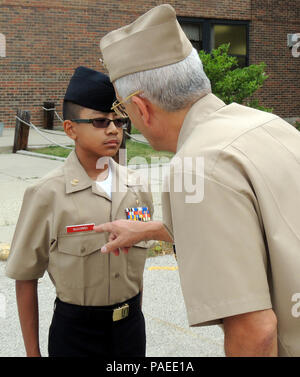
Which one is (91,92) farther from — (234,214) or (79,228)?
(234,214)

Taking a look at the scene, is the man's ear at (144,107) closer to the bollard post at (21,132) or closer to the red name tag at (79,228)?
the red name tag at (79,228)

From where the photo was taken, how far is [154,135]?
1.63m

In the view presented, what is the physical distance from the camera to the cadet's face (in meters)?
2.42

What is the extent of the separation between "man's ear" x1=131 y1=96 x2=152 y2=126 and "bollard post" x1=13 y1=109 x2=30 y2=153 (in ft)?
40.4

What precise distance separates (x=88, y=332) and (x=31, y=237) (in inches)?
17.6

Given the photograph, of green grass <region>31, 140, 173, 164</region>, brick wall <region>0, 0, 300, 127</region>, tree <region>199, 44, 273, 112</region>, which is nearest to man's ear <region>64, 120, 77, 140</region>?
green grass <region>31, 140, 173, 164</region>

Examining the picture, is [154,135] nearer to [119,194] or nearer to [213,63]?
[119,194]

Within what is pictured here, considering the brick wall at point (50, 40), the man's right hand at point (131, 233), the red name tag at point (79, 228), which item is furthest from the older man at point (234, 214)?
the brick wall at point (50, 40)

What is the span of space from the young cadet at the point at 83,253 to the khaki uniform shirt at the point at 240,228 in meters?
0.93

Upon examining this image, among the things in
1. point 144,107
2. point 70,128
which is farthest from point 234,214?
point 70,128

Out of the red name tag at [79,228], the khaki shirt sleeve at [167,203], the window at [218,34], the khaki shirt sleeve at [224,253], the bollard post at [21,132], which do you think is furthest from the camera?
the window at [218,34]

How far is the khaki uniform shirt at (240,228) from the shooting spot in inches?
50.1

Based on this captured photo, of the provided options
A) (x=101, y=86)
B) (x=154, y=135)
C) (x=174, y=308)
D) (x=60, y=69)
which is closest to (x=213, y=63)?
(x=60, y=69)

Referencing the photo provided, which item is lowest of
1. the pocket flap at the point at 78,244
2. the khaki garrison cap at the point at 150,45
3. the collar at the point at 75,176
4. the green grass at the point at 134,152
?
the green grass at the point at 134,152
